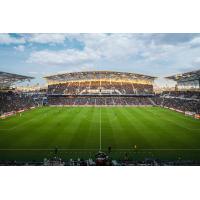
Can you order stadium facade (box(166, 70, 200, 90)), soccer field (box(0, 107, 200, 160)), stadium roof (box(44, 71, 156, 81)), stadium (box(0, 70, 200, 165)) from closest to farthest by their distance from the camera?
stadium (box(0, 70, 200, 165)) → soccer field (box(0, 107, 200, 160)) → stadium facade (box(166, 70, 200, 90)) → stadium roof (box(44, 71, 156, 81))

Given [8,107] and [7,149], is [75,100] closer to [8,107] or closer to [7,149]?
[8,107]

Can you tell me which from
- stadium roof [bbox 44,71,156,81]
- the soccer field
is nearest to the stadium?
the soccer field

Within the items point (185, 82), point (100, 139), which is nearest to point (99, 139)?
point (100, 139)

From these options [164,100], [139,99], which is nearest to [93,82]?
[139,99]

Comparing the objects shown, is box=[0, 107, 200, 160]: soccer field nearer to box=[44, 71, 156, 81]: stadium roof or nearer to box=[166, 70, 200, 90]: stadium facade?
box=[166, 70, 200, 90]: stadium facade

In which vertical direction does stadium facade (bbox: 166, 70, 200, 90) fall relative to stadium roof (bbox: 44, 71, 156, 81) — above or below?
below

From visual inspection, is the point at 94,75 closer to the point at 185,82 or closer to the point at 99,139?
the point at 185,82

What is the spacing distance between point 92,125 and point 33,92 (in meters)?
43.0

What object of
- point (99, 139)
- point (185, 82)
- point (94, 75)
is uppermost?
point (94, 75)

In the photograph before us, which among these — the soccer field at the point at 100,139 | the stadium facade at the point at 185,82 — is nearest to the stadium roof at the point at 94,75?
the stadium facade at the point at 185,82

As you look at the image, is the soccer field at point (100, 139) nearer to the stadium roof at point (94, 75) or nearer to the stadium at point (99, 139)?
the stadium at point (99, 139)

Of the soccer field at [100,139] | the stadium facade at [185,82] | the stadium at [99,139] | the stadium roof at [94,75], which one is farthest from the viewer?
the stadium roof at [94,75]

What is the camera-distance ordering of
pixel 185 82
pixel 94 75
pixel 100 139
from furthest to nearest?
1. pixel 94 75
2. pixel 185 82
3. pixel 100 139

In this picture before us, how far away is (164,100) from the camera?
2670 inches
